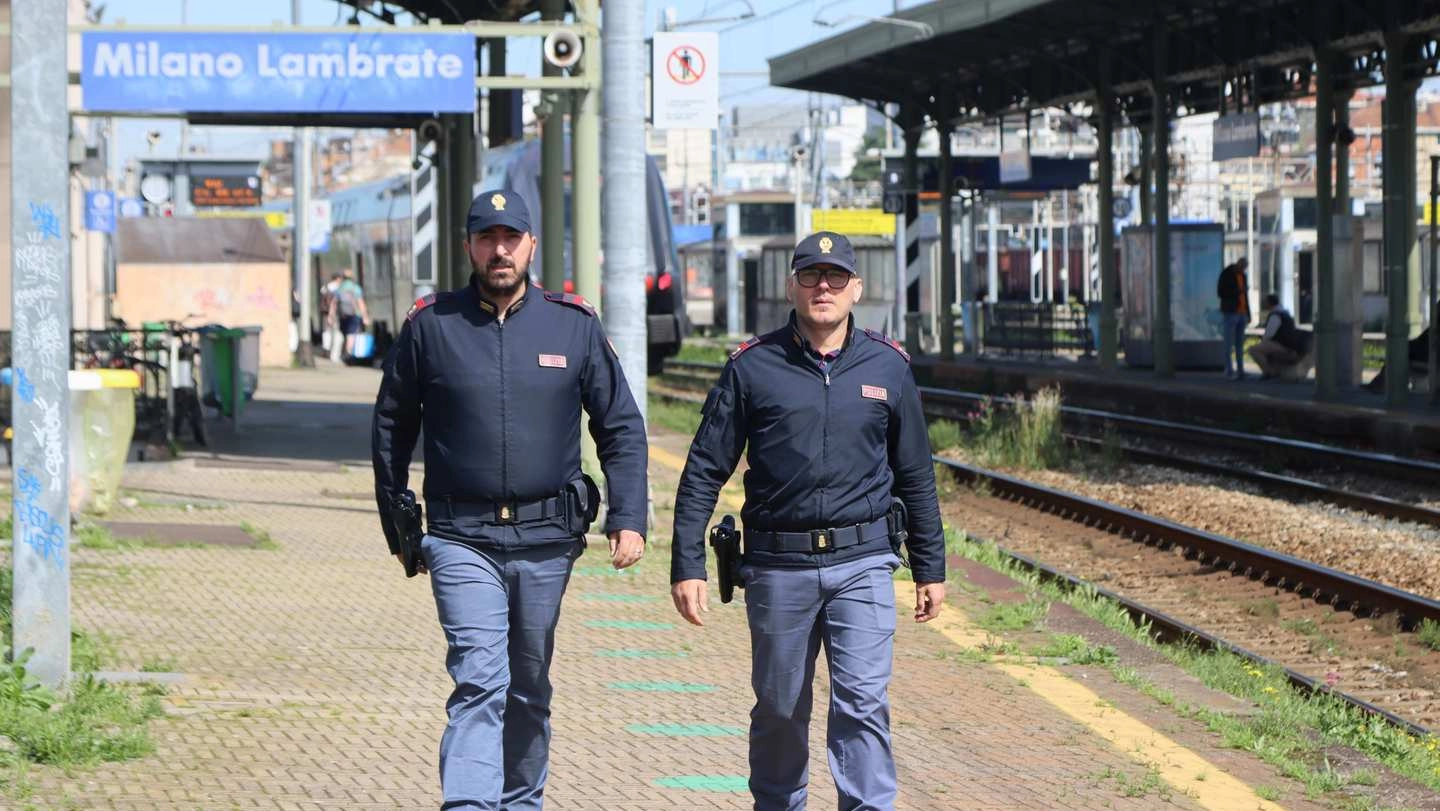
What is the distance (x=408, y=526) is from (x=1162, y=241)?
85.1ft

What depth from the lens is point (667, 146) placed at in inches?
6078

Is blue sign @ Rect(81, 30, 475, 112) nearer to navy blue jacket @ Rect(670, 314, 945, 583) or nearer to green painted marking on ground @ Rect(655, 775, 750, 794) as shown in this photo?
green painted marking on ground @ Rect(655, 775, 750, 794)

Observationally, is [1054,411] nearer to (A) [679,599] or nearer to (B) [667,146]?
(A) [679,599]

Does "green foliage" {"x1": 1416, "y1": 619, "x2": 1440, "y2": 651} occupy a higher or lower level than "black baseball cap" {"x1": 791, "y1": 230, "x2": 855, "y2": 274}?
lower

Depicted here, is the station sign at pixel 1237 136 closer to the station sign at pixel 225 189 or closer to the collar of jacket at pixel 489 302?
the collar of jacket at pixel 489 302

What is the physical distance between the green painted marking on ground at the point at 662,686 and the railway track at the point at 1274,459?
28.1 feet

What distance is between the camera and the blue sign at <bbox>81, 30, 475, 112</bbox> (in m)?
14.9

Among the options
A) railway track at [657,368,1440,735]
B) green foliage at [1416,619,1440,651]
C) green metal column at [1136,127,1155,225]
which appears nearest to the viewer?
railway track at [657,368,1440,735]

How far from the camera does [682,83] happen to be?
45.5 ft

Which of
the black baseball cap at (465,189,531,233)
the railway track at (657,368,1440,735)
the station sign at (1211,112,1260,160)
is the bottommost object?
the railway track at (657,368,1440,735)

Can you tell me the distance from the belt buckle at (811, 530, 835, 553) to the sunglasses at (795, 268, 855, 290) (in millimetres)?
662

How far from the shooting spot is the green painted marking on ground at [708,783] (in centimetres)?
681

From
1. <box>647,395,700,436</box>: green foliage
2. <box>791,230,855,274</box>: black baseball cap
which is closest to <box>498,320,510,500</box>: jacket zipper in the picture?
<box>791,230,855,274</box>: black baseball cap

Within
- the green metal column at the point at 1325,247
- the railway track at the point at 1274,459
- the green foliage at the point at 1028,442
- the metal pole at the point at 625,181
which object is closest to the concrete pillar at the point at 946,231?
the railway track at the point at 1274,459
